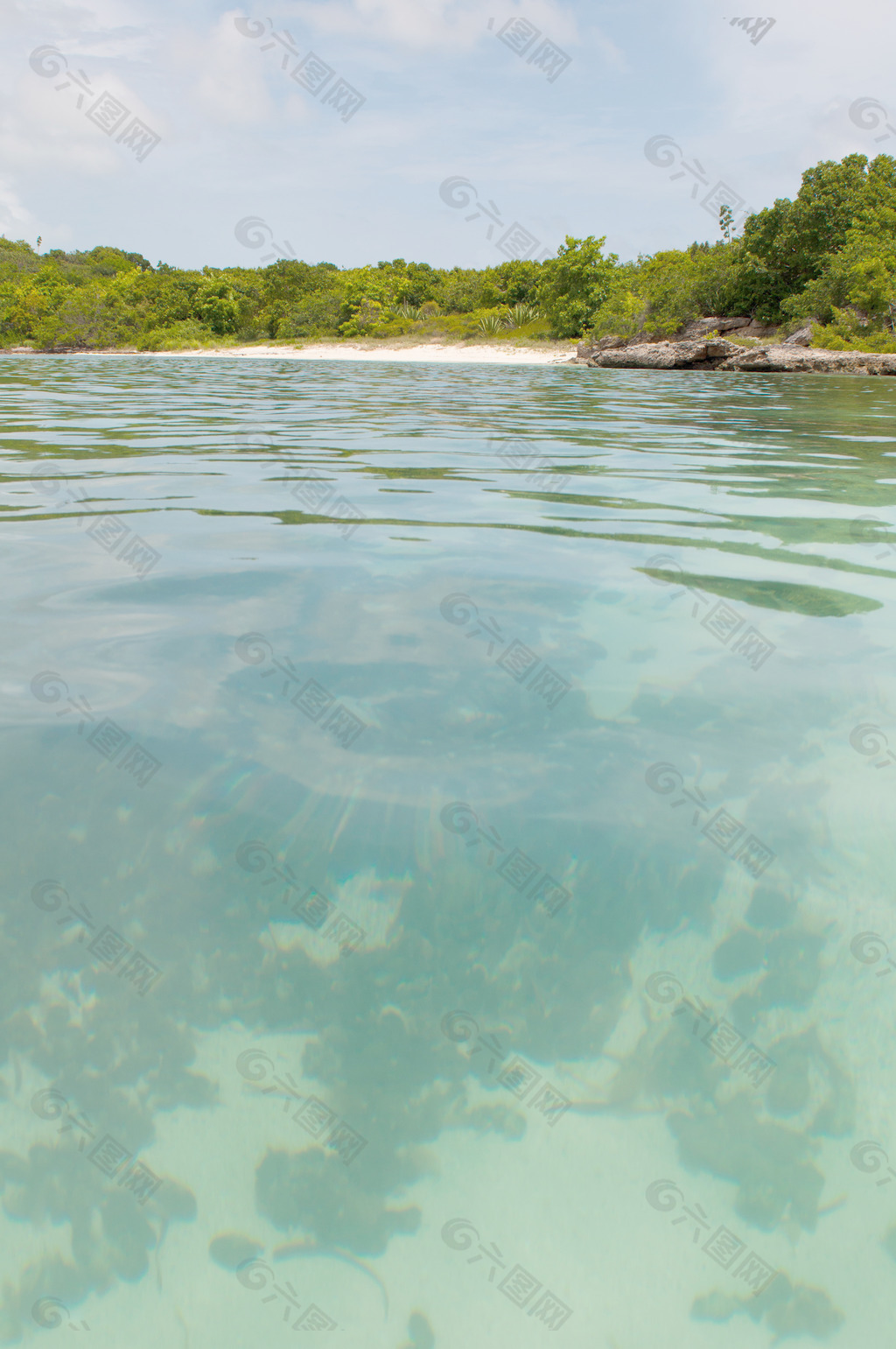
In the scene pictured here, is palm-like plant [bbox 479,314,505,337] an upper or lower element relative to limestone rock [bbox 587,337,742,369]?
upper

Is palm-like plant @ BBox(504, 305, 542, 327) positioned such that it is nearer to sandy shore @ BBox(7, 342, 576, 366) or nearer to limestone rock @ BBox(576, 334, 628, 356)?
sandy shore @ BBox(7, 342, 576, 366)

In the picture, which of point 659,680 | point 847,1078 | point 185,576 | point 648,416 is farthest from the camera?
point 648,416

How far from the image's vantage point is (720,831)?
160 cm

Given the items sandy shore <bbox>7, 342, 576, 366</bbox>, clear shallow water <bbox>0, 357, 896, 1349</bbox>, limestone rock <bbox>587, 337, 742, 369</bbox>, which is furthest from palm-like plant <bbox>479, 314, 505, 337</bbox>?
clear shallow water <bbox>0, 357, 896, 1349</bbox>

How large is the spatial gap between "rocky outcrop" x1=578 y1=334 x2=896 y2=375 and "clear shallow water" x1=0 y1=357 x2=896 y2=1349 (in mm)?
27037

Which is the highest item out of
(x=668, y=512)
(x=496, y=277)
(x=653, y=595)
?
(x=496, y=277)

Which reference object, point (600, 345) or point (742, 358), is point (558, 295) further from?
point (742, 358)

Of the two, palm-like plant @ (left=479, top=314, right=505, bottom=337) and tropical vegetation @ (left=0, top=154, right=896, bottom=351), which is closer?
tropical vegetation @ (left=0, top=154, right=896, bottom=351)

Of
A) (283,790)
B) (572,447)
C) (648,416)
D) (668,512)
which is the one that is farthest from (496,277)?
(283,790)

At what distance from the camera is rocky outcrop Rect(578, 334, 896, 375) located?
24.9 meters

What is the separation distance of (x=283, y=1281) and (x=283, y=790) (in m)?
0.91

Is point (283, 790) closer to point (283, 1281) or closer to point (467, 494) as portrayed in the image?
point (283, 1281)

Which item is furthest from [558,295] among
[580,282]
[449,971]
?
[449,971]

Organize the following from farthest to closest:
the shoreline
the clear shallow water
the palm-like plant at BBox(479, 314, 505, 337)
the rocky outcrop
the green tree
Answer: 1. the palm-like plant at BBox(479, 314, 505, 337)
2. the green tree
3. the shoreline
4. the rocky outcrop
5. the clear shallow water
